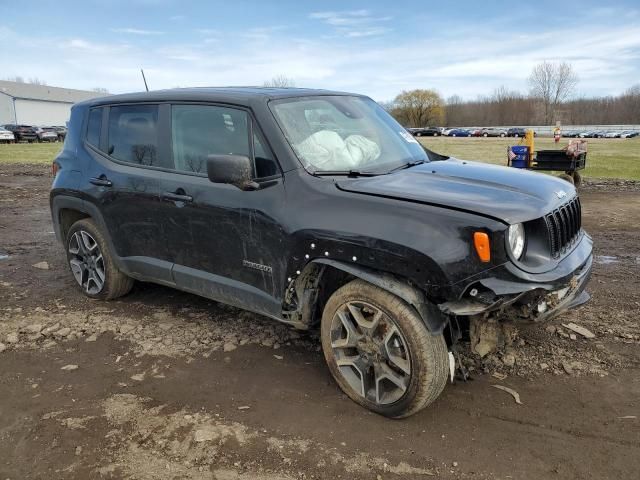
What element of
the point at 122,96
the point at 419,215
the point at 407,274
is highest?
the point at 122,96

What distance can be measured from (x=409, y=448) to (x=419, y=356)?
1.66 feet

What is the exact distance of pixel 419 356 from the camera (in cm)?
295

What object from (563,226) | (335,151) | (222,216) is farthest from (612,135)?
(222,216)

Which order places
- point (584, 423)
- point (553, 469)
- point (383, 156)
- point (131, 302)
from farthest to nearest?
point (131, 302), point (383, 156), point (584, 423), point (553, 469)

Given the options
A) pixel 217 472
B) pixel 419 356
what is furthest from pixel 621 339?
pixel 217 472

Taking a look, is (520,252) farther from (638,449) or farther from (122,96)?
(122,96)

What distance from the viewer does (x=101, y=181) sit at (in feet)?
15.3

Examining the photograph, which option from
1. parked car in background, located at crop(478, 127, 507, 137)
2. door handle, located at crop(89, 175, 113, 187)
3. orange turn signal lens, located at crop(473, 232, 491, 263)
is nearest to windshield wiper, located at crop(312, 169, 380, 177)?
orange turn signal lens, located at crop(473, 232, 491, 263)

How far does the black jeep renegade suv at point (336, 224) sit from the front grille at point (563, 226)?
0.06 ft

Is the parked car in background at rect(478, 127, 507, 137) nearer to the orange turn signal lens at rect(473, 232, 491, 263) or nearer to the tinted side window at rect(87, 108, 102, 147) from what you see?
the tinted side window at rect(87, 108, 102, 147)

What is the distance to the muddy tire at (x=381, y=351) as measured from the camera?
2959 millimetres

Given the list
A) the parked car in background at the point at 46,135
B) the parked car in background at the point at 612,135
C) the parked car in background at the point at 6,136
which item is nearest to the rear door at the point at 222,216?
the parked car in background at the point at 6,136

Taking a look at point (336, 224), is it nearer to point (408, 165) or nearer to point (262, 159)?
point (262, 159)

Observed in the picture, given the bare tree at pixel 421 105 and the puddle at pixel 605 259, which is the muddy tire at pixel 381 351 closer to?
the puddle at pixel 605 259
